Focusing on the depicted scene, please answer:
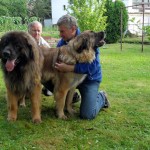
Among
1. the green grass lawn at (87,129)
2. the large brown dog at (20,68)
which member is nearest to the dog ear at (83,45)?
the large brown dog at (20,68)

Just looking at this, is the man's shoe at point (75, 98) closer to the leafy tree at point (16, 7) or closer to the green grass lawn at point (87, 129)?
the green grass lawn at point (87, 129)

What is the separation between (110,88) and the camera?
23.3ft

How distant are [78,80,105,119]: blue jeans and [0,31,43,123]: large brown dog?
729mm

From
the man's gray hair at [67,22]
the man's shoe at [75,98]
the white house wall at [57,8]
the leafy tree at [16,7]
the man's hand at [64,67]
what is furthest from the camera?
the leafy tree at [16,7]

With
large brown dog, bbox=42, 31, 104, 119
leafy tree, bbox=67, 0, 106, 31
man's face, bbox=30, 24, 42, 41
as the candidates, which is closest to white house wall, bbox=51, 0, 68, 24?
leafy tree, bbox=67, 0, 106, 31

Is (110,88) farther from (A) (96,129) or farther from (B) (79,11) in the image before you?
(B) (79,11)

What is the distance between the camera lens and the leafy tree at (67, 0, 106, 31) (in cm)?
A: 1580

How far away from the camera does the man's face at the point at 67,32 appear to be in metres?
4.97

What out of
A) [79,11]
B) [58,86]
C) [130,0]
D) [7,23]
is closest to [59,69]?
[58,86]

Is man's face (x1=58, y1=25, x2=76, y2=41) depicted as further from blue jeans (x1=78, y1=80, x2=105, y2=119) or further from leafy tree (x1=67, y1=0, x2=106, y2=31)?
leafy tree (x1=67, y1=0, x2=106, y2=31)

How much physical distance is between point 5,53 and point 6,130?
1.07 m

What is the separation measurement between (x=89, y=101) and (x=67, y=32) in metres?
1.14

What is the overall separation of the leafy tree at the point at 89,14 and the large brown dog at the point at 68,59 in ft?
35.9

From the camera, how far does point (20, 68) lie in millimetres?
4430
